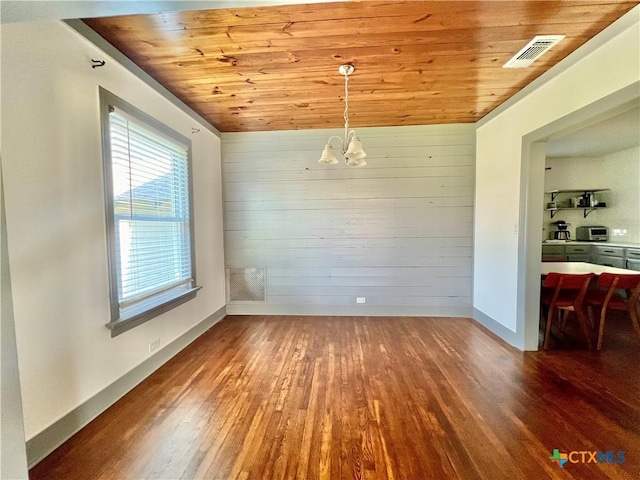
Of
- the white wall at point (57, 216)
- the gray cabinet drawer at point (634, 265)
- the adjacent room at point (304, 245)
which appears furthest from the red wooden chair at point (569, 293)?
the white wall at point (57, 216)

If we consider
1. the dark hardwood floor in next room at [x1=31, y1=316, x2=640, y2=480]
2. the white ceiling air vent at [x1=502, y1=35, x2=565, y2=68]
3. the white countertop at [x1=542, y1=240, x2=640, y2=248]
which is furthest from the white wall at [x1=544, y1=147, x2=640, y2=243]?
the white ceiling air vent at [x1=502, y1=35, x2=565, y2=68]

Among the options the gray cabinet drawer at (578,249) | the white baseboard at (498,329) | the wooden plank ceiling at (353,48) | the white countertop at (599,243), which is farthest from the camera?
the gray cabinet drawer at (578,249)

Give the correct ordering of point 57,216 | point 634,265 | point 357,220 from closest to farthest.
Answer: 1. point 57,216
2. point 357,220
3. point 634,265

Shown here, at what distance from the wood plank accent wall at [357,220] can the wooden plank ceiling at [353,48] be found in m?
0.88

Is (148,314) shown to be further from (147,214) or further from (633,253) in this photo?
(633,253)

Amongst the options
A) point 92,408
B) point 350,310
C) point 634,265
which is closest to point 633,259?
point 634,265

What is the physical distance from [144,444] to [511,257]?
12.6ft

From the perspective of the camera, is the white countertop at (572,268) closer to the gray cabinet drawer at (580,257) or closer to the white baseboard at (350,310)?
the white baseboard at (350,310)

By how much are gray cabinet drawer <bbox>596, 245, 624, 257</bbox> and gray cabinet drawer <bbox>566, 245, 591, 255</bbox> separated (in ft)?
0.45

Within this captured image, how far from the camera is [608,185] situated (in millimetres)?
5328

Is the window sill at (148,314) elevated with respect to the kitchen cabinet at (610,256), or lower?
lower

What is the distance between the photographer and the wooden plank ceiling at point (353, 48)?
5.93ft

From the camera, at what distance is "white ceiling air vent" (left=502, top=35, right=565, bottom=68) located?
2053 millimetres

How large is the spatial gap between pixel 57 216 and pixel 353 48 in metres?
2.45
